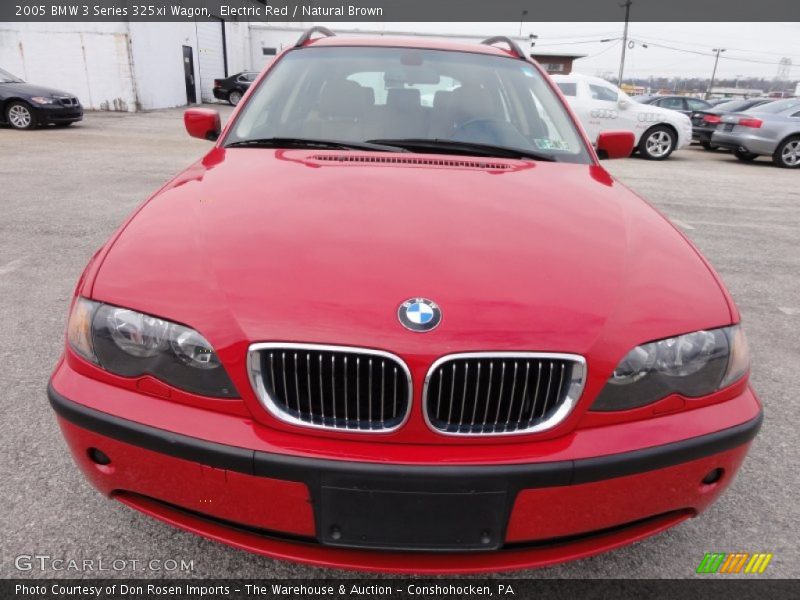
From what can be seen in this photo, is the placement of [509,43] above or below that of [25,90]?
above

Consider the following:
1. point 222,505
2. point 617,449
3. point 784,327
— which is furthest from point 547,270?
point 784,327

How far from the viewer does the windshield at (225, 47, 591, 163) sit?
2.42 meters

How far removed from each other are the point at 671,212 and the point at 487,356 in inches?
250

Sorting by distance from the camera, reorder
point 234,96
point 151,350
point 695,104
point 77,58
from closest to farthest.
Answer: point 151,350, point 695,104, point 77,58, point 234,96

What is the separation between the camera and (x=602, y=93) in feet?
37.9

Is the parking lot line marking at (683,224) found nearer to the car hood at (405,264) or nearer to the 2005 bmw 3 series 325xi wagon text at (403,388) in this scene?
the car hood at (405,264)

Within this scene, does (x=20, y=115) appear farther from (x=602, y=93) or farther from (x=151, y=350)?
(x=151, y=350)

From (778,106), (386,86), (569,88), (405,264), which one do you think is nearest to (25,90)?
(569,88)

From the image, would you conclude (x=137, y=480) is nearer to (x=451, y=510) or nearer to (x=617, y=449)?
(x=451, y=510)

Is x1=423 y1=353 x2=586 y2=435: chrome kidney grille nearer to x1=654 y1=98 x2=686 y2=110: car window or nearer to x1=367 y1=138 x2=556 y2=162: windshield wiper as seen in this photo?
x1=367 y1=138 x2=556 y2=162: windshield wiper

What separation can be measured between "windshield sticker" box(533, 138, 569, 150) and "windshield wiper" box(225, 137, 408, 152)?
0.61 meters

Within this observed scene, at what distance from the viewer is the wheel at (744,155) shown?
12.4 metres

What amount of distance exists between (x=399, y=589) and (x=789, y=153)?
13807 millimetres
